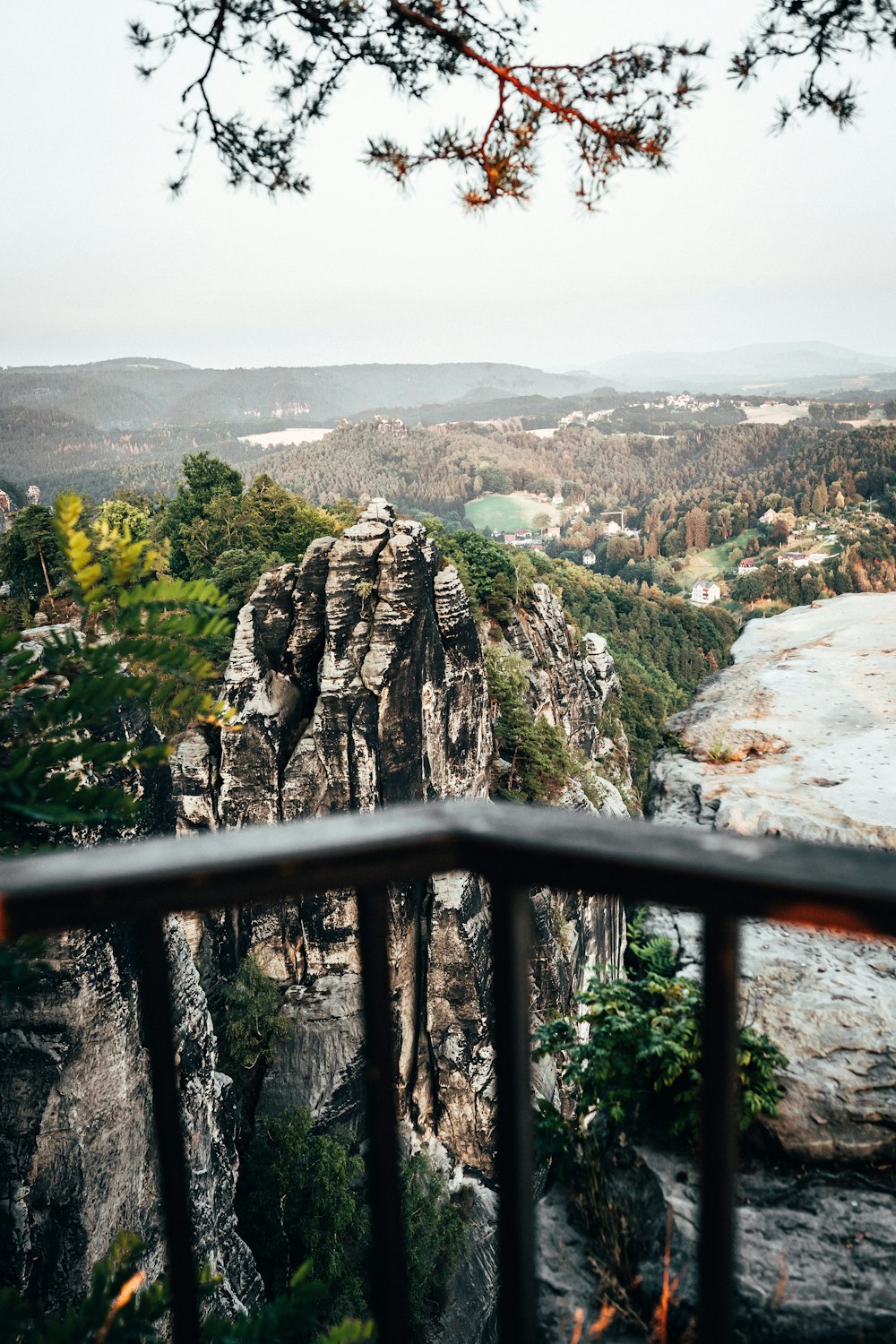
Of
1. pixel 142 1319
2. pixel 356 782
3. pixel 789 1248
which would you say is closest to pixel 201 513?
pixel 356 782

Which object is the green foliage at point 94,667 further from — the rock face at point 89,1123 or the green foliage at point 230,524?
the green foliage at point 230,524

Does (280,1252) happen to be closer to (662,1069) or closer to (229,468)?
(662,1069)

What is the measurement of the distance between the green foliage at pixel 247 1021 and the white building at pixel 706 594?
216ft

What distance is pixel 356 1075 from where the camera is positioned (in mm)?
17219

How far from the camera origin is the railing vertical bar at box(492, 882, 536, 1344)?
2.95 feet

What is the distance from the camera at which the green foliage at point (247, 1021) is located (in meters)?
17.3

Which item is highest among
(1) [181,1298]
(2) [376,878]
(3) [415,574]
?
→ (2) [376,878]

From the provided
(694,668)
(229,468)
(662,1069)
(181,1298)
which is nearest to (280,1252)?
(662,1069)

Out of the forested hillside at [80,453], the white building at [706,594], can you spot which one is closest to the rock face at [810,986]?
the white building at [706,594]

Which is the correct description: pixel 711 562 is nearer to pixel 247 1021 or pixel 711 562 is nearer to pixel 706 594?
pixel 706 594

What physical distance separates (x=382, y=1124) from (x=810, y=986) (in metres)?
2.91

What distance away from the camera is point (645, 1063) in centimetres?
293

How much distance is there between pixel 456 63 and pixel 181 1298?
22.1 ft

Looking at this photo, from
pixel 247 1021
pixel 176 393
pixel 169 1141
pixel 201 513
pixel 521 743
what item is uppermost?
pixel 176 393
